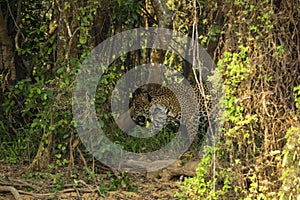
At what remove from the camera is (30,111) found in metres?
6.46

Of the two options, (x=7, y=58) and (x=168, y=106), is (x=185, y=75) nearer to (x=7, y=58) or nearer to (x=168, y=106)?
(x=168, y=106)

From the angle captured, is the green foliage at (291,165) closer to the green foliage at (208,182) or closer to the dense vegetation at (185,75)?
the dense vegetation at (185,75)

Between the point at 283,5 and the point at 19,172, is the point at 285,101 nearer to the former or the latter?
the point at 283,5

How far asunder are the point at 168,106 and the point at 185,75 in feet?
1.53

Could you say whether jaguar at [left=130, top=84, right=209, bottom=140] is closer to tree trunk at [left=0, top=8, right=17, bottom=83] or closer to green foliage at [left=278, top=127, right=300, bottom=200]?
tree trunk at [left=0, top=8, right=17, bottom=83]

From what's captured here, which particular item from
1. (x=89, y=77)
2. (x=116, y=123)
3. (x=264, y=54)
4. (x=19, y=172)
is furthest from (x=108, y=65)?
(x=264, y=54)

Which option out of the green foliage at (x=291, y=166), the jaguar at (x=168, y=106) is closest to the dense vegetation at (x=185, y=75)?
the green foliage at (x=291, y=166)

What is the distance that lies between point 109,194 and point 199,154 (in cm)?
120

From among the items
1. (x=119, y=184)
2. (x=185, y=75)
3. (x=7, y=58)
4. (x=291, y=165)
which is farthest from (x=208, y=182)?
(x=7, y=58)

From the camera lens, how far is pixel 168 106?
747cm

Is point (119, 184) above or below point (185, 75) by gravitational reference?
below

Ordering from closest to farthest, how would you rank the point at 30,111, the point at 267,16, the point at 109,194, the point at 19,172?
the point at 267,16 < the point at 109,194 < the point at 19,172 < the point at 30,111

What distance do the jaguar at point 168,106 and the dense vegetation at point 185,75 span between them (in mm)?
248

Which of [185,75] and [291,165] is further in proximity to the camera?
[185,75]
